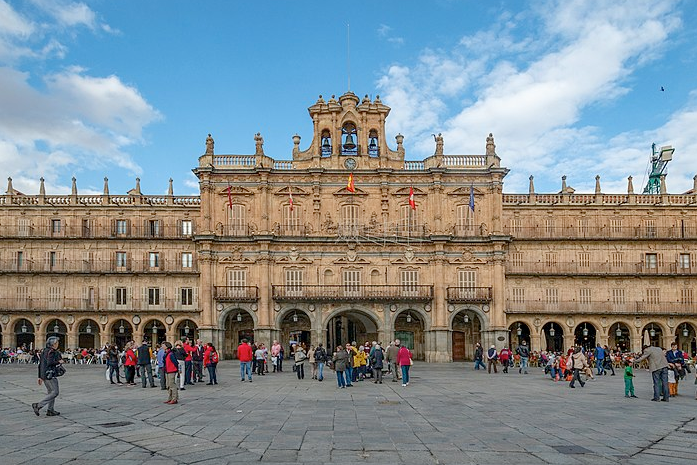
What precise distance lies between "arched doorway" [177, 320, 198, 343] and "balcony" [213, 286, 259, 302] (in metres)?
5.12

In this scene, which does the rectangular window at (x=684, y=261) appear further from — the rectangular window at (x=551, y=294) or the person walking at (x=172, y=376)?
the person walking at (x=172, y=376)

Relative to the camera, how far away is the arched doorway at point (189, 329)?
52.3m

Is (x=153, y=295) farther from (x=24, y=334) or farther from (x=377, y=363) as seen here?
(x=377, y=363)

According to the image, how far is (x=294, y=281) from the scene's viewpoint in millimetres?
49531

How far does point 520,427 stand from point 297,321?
129 feet

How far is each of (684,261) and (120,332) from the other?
141 feet

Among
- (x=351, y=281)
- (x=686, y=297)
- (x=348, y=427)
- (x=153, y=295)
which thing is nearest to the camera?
(x=348, y=427)

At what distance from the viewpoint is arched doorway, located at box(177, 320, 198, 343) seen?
52.3 meters

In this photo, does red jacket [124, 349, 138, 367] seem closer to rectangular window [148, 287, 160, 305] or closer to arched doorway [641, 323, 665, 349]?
rectangular window [148, 287, 160, 305]

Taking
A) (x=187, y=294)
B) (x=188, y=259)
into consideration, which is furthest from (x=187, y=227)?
(x=187, y=294)

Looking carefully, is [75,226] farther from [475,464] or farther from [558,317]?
[475,464]

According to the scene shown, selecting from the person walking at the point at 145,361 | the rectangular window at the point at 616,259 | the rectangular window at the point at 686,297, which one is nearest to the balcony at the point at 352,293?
the rectangular window at the point at 616,259

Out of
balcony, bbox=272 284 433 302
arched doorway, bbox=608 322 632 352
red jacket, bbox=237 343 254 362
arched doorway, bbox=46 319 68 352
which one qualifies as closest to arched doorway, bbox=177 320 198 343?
balcony, bbox=272 284 433 302

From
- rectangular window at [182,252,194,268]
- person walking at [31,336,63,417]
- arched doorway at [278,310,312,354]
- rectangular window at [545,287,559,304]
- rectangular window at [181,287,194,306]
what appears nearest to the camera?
person walking at [31,336,63,417]
